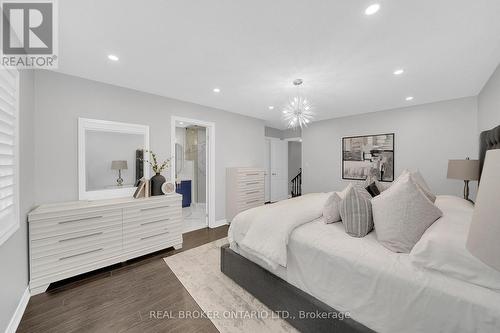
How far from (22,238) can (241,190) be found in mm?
3008

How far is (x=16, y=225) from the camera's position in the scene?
1578 millimetres

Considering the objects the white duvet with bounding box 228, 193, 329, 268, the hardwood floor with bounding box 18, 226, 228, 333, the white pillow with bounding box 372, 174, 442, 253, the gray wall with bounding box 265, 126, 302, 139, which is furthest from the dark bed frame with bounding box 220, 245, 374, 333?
the gray wall with bounding box 265, 126, 302, 139

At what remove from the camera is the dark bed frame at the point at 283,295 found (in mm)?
1292

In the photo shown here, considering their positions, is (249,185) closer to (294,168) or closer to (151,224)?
(151,224)

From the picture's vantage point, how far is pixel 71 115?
7.94 ft

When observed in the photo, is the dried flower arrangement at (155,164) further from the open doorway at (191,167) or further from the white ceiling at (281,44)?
the open doorway at (191,167)

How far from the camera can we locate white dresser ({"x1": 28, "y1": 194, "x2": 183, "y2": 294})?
1.91 m

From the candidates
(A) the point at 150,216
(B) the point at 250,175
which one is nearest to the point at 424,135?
(B) the point at 250,175

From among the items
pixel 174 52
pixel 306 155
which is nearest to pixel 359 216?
pixel 174 52

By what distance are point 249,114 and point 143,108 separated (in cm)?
224

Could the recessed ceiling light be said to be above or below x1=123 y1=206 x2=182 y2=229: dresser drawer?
above

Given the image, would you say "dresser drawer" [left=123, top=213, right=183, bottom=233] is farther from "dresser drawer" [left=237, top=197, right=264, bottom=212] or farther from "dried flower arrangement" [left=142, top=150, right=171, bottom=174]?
"dresser drawer" [left=237, top=197, right=264, bottom=212]

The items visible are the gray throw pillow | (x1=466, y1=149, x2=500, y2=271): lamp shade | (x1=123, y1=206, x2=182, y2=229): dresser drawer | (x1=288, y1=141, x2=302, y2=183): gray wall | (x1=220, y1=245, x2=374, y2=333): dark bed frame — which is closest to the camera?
(x1=466, y1=149, x2=500, y2=271): lamp shade

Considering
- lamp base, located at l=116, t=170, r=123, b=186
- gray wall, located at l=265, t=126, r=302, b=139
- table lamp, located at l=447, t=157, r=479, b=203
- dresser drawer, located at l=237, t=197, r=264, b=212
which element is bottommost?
dresser drawer, located at l=237, t=197, r=264, b=212
